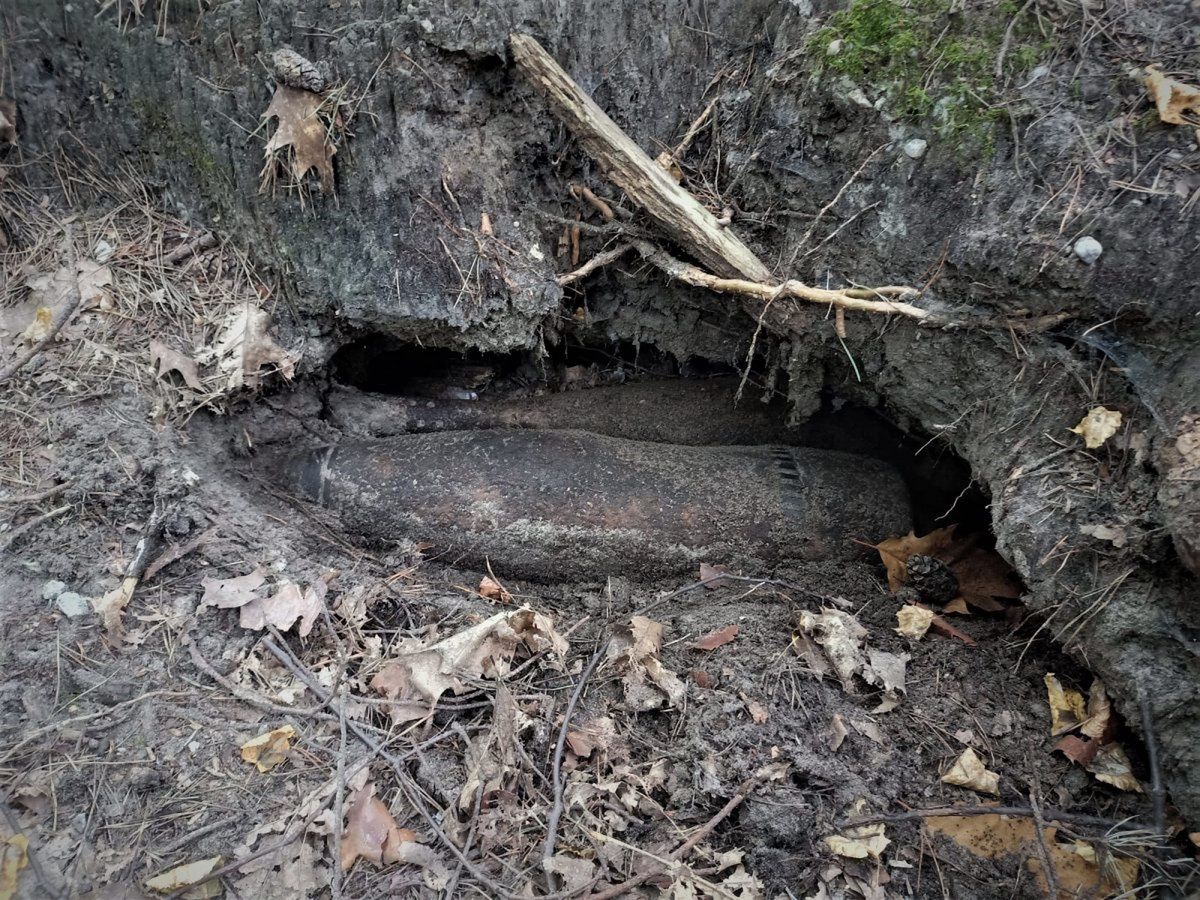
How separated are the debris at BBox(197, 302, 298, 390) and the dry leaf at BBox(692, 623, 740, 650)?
2.10 m

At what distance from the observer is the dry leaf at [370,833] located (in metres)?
1.95

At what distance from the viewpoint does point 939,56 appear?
7.12ft

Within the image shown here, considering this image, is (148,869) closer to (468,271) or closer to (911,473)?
(468,271)

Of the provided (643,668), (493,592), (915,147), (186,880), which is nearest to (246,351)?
(493,592)

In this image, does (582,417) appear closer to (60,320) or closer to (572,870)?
(572,870)

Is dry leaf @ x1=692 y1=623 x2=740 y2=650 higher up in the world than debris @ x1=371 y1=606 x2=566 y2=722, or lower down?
higher up

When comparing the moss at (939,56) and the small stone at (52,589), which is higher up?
the moss at (939,56)

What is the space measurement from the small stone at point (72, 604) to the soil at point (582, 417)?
0.01 m

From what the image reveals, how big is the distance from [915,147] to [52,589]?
3.26 meters

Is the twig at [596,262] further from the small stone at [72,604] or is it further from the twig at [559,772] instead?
the small stone at [72,604]

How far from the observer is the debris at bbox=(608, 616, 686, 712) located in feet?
7.58

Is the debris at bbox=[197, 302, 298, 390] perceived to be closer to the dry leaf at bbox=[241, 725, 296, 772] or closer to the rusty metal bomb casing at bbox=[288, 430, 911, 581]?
the rusty metal bomb casing at bbox=[288, 430, 911, 581]

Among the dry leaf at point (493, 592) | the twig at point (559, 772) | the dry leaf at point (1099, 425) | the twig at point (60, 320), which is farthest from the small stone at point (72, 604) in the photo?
the dry leaf at point (1099, 425)

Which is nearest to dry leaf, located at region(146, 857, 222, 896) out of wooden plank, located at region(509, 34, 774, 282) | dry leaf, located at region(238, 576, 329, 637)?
dry leaf, located at region(238, 576, 329, 637)
